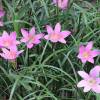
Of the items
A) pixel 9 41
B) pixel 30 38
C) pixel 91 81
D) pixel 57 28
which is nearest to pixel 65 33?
pixel 57 28

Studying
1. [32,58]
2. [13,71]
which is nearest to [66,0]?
[32,58]

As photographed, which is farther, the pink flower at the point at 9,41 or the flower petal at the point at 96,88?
the pink flower at the point at 9,41

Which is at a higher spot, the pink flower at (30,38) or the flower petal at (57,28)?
the flower petal at (57,28)

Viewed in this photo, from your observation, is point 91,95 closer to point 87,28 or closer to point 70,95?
point 70,95

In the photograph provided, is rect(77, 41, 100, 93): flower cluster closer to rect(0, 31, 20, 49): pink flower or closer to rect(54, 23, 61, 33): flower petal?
rect(54, 23, 61, 33): flower petal

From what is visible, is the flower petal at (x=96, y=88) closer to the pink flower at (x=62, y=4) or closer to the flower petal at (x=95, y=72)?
the flower petal at (x=95, y=72)

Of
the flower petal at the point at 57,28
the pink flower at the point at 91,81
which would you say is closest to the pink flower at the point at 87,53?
the pink flower at the point at 91,81
